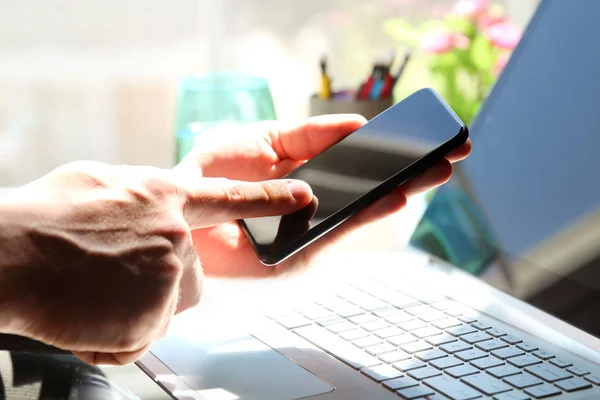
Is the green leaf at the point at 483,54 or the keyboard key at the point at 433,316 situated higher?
the green leaf at the point at 483,54

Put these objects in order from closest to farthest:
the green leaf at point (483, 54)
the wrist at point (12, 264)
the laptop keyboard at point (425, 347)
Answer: the wrist at point (12, 264) < the laptop keyboard at point (425, 347) < the green leaf at point (483, 54)

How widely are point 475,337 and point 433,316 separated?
5cm

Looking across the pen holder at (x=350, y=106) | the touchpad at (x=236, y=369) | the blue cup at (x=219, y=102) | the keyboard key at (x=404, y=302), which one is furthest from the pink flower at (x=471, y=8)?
the touchpad at (x=236, y=369)

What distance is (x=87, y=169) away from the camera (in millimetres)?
480

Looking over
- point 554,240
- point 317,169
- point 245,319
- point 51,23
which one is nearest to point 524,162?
point 554,240

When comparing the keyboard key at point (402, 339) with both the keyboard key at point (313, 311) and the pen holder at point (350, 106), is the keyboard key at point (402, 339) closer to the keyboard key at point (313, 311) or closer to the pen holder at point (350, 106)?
the keyboard key at point (313, 311)

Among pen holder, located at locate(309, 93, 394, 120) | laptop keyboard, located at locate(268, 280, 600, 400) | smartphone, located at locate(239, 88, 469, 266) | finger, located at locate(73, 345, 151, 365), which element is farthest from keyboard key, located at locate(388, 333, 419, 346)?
pen holder, located at locate(309, 93, 394, 120)

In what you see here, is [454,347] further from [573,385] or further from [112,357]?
[112,357]

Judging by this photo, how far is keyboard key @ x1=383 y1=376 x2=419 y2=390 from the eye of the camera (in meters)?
0.52

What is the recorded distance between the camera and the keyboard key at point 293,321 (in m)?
0.64

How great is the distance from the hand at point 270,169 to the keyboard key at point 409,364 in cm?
12

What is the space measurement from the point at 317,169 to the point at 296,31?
1.43ft

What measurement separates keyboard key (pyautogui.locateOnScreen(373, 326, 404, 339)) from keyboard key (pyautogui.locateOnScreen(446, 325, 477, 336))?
0.13ft

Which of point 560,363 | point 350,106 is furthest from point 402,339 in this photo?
point 350,106
